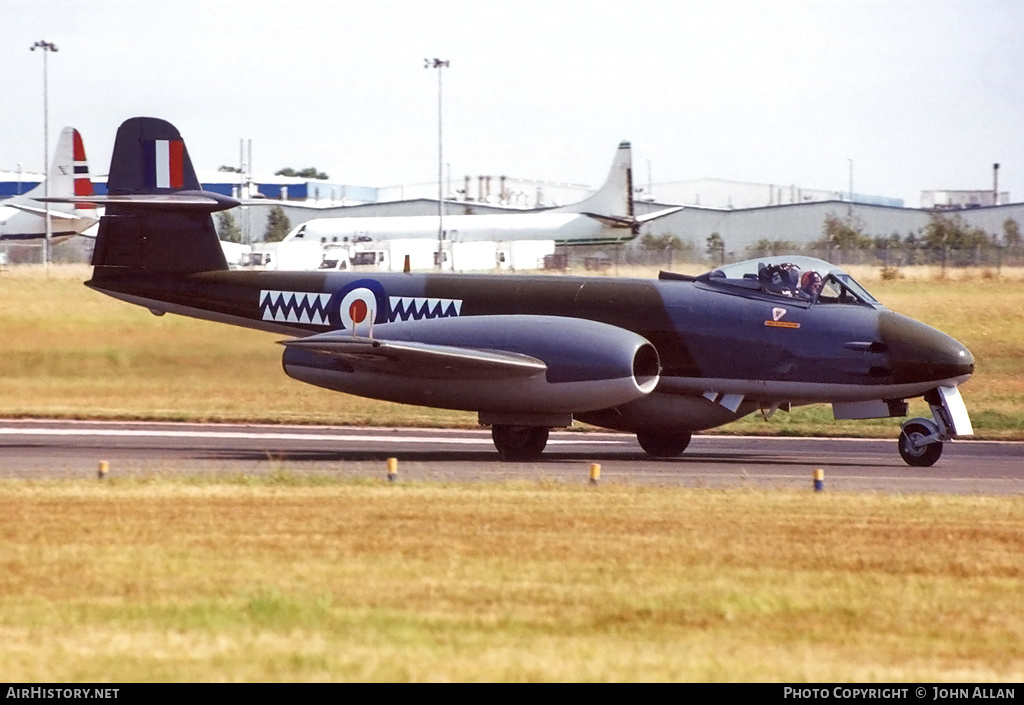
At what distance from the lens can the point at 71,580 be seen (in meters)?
10.7

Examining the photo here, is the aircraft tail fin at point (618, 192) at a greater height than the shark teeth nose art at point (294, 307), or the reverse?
the aircraft tail fin at point (618, 192)

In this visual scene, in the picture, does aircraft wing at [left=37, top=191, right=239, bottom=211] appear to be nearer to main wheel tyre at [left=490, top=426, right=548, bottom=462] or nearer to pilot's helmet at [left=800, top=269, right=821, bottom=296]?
main wheel tyre at [left=490, top=426, right=548, bottom=462]

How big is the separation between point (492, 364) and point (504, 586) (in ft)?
33.9

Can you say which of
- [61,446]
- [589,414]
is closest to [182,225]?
[61,446]

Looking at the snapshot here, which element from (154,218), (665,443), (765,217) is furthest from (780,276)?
(765,217)

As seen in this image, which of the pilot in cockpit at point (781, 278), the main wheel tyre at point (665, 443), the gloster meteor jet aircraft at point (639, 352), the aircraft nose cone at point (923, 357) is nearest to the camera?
the aircraft nose cone at point (923, 357)

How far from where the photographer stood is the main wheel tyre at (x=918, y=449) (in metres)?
20.8

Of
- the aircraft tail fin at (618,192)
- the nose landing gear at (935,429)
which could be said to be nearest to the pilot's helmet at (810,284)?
the nose landing gear at (935,429)

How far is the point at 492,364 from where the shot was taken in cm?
2083

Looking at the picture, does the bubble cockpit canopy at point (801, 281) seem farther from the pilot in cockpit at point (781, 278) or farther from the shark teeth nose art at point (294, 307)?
the shark teeth nose art at point (294, 307)

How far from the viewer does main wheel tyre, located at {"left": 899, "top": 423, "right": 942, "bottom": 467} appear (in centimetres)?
2081

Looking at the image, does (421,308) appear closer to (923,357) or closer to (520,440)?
(520,440)

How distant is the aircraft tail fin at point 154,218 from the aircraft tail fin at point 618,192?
47.0 meters
